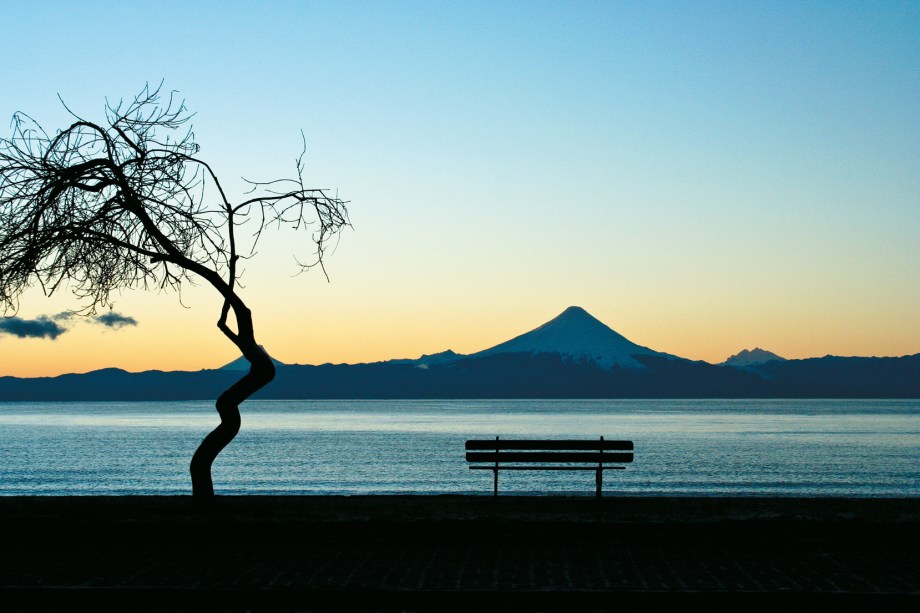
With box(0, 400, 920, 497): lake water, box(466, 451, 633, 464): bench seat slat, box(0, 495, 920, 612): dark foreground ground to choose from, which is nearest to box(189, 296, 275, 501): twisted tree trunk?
box(0, 495, 920, 612): dark foreground ground

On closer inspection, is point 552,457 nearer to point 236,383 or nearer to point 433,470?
point 236,383

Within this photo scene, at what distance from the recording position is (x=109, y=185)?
13.4m

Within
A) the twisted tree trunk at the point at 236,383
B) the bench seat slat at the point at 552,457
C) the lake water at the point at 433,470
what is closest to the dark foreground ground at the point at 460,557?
the twisted tree trunk at the point at 236,383

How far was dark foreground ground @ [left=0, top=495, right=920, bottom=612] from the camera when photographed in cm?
860

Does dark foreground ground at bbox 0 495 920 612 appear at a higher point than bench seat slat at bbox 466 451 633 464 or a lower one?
lower

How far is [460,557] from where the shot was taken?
10.6 metres

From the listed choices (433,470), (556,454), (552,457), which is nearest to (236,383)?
(556,454)

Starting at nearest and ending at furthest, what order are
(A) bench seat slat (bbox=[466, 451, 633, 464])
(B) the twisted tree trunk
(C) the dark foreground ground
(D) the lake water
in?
(C) the dark foreground ground → (B) the twisted tree trunk → (A) bench seat slat (bbox=[466, 451, 633, 464]) → (D) the lake water

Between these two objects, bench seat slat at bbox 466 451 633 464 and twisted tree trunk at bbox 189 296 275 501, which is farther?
bench seat slat at bbox 466 451 633 464

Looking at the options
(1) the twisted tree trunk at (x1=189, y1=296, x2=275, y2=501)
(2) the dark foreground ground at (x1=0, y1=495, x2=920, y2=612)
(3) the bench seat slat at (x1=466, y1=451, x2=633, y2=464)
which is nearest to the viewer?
(2) the dark foreground ground at (x1=0, y1=495, x2=920, y2=612)

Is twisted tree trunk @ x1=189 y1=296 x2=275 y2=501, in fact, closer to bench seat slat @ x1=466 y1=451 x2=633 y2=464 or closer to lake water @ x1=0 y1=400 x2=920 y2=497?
bench seat slat @ x1=466 y1=451 x2=633 y2=464

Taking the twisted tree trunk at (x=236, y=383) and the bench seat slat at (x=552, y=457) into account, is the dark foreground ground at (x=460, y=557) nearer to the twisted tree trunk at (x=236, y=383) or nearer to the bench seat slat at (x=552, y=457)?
Result: the twisted tree trunk at (x=236, y=383)

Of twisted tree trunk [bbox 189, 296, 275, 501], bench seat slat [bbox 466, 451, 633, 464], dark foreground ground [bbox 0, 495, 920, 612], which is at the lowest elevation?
dark foreground ground [bbox 0, 495, 920, 612]

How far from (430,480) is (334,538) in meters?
37.0
